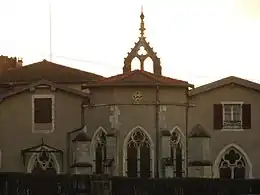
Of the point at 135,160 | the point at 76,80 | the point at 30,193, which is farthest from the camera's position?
the point at 76,80

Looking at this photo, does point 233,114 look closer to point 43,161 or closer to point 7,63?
point 43,161

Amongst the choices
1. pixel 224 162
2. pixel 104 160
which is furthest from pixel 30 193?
pixel 224 162

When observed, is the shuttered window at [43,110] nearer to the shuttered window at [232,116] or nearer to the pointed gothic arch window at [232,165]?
the shuttered window at [232,116]

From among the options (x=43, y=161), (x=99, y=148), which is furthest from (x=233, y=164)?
(x=43, y=161)

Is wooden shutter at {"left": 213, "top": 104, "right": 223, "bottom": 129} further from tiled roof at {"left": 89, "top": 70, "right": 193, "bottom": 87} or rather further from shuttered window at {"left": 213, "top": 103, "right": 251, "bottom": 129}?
tiled roof at {"left": 89, "top": 70, "right": 193, "bottom": 87}

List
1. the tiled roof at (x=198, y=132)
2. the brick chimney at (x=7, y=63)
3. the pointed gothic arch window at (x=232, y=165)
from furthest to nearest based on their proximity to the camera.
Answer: the brick chimney at (x=7, y=63) < the pointed gothic arch window at (x=232, y=165) < the tiled roof at (x=198, y=132)

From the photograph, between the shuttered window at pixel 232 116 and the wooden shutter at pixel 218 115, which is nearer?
the shuttered window at pixel 232 116

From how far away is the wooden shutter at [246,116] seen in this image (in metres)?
46.9

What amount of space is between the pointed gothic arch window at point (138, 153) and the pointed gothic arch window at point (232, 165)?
12.9ft

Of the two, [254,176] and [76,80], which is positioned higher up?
[76,80]

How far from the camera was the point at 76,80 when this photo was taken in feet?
189

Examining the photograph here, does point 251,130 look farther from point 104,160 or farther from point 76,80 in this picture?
point 76,80

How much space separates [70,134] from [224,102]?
8.03 m

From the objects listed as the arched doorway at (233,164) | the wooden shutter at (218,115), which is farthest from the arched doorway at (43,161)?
the wooden shutter at (218,115)
